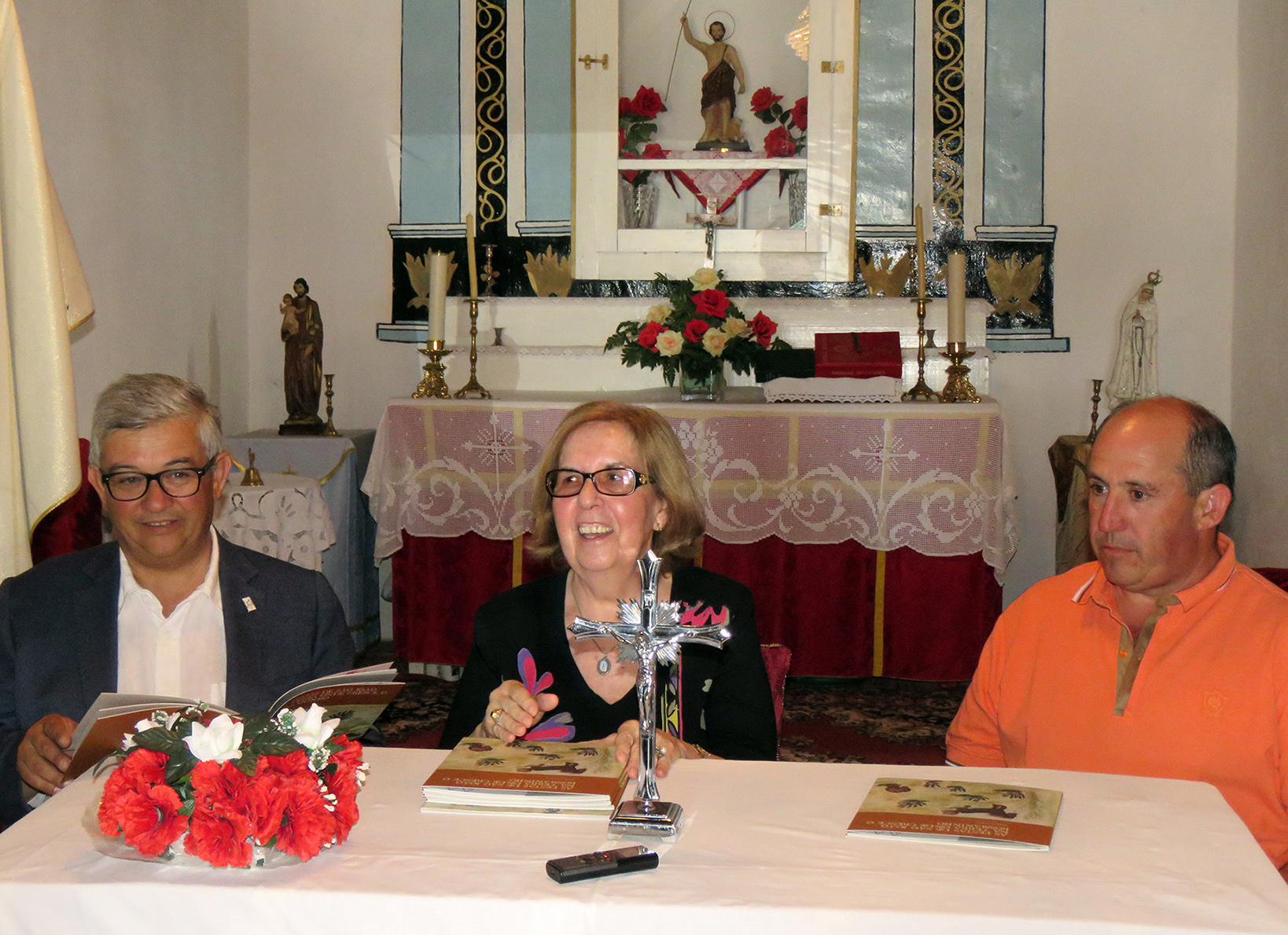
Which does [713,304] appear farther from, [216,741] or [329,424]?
[216,741]

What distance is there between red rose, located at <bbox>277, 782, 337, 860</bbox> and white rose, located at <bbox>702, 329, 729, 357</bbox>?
3803 millimetres

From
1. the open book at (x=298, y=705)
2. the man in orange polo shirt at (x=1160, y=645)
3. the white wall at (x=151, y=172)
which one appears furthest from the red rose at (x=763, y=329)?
the open book at (x=298, y=705)

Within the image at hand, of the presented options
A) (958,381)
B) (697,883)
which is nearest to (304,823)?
(697,883)

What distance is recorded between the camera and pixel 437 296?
5238 mm

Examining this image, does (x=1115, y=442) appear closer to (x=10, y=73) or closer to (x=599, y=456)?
(x=599, y=456)

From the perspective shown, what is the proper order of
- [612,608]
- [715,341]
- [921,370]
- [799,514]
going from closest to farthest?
[612,608] < [799,514] < [715,341] < [921,370]

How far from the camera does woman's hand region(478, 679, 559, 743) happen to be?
1988 mm

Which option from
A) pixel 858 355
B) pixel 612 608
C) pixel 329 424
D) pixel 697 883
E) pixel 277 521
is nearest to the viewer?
pixel 697 883

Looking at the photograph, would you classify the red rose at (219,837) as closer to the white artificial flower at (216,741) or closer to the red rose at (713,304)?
the white artificial flower at (216,741)

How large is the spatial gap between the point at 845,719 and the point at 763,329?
5.43 ft

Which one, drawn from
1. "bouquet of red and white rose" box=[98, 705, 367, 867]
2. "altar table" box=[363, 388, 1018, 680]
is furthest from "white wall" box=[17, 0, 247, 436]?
"bouquet of red and white rose" box=[98, 705, 367, 867]

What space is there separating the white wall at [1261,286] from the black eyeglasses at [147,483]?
4.44 m

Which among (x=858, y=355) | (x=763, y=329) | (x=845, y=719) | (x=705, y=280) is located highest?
(x=705, y=280)

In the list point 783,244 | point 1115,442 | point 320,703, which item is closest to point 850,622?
point 783,244
